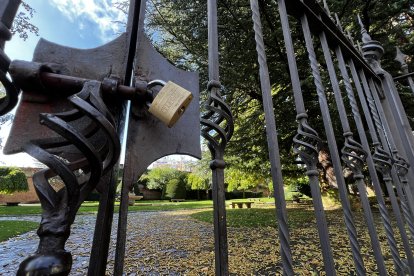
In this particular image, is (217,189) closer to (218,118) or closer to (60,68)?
(218,118)

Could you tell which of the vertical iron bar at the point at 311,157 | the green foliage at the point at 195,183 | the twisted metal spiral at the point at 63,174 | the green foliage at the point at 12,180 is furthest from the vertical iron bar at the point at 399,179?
the green foliage at the point at 195,183

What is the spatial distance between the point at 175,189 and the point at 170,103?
107 ft

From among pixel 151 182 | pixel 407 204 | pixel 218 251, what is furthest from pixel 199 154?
pixel 151 182

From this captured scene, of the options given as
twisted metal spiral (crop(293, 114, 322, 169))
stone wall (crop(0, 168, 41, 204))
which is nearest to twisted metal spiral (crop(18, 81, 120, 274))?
twisted metal spiral (crop(293, 114, 322, 169))

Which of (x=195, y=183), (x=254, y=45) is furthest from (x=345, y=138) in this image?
(x=195, y=183)

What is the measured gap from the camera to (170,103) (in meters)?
0.67

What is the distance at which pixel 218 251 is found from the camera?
0.73 metres

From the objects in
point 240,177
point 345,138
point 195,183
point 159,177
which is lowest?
point 345,138

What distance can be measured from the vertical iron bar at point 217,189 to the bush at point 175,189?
31971 mm

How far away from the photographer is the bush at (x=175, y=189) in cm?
3234

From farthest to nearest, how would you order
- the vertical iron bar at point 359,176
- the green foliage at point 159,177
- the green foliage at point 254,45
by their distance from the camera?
the green foliage at point 159,177, the green foliage at point 254,45, the vertical iron bar at point 359,176

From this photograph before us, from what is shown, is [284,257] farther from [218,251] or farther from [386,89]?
[386,89]

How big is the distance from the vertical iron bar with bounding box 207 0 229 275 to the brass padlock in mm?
198

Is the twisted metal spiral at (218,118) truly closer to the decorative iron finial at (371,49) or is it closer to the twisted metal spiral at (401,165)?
the twisted metal spiral at (401,165)
